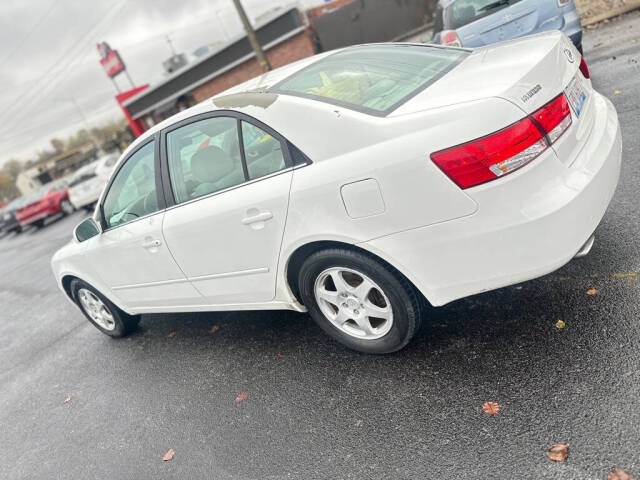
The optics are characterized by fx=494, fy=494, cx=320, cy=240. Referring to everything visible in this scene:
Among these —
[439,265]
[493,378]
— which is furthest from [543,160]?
[493,378]

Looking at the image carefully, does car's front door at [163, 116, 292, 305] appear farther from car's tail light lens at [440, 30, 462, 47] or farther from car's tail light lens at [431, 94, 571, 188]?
car's tail light lens at [440, 30, 462, 47]

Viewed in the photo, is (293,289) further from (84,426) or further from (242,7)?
(242,7)

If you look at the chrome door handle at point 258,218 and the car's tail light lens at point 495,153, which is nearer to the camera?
the car's tail light lens at point 495,153

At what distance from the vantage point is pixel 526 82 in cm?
240

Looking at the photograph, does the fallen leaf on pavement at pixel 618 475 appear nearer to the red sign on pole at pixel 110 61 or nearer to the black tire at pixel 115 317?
the black tire at pixel 115 317

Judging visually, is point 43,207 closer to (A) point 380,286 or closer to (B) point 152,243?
(B) point 152,243

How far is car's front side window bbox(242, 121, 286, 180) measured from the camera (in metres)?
2.85

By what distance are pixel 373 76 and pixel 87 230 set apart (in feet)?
8.99

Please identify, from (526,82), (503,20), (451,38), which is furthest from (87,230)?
(503,20)

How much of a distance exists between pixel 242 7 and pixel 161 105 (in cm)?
1187

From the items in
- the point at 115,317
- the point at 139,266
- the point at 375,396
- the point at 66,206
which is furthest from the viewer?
the point at 66,206

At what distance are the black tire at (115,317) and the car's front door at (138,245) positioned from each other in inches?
15.0

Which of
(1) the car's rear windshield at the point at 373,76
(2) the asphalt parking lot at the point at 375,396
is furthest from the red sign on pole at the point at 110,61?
(1) the car's rear windshield at the point at 373,76

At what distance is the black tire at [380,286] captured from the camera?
8.84ft
